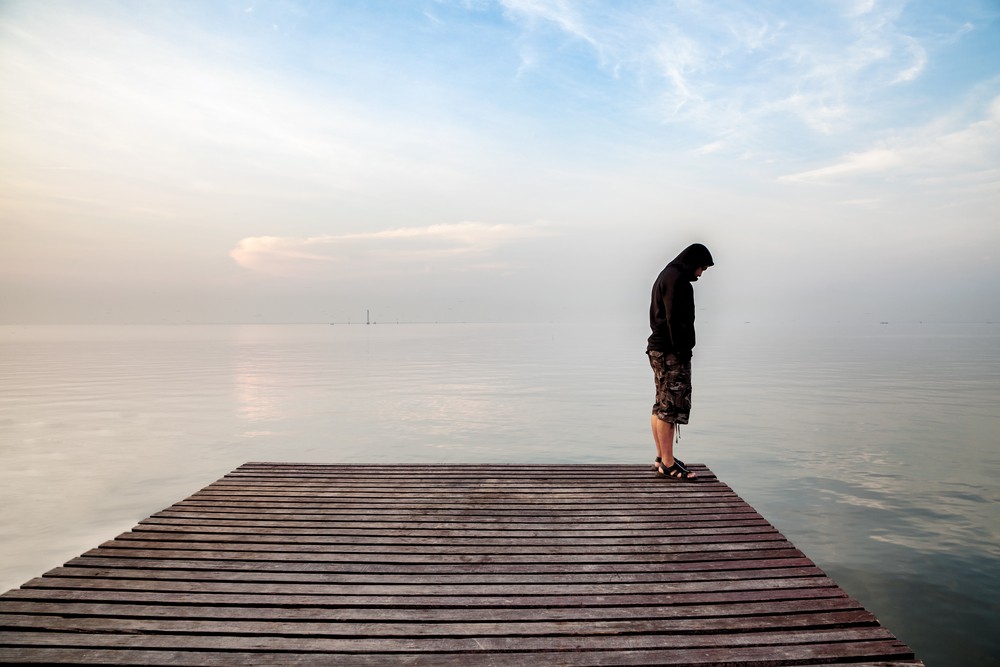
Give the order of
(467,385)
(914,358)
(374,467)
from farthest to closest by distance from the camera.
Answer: (914,358)
(467,385)
(374,467)

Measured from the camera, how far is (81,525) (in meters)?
9.52

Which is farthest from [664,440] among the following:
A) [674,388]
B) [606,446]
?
[606,446]

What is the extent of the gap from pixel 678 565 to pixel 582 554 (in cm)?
73

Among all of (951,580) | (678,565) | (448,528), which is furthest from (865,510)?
(448,528)

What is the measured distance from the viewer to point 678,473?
733 cm

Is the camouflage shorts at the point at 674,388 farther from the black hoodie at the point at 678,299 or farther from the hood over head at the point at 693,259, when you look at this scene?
the hood over head at the point at 693,259

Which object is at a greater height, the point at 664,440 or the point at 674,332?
the point at 674,332

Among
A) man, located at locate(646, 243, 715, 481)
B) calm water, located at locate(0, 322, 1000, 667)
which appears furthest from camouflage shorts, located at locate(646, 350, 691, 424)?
calm water, located at locate(0, 322, 1000, 667)

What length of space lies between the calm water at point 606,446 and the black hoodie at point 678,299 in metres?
3.39

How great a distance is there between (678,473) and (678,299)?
2.19 meters

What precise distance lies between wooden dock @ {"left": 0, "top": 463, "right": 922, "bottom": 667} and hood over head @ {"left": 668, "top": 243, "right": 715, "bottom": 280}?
8.08 ft

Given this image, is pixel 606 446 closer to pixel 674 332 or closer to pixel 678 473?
pixel 678 473

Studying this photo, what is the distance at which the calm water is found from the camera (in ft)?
24.9

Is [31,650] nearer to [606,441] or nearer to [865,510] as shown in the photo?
[865,510]
